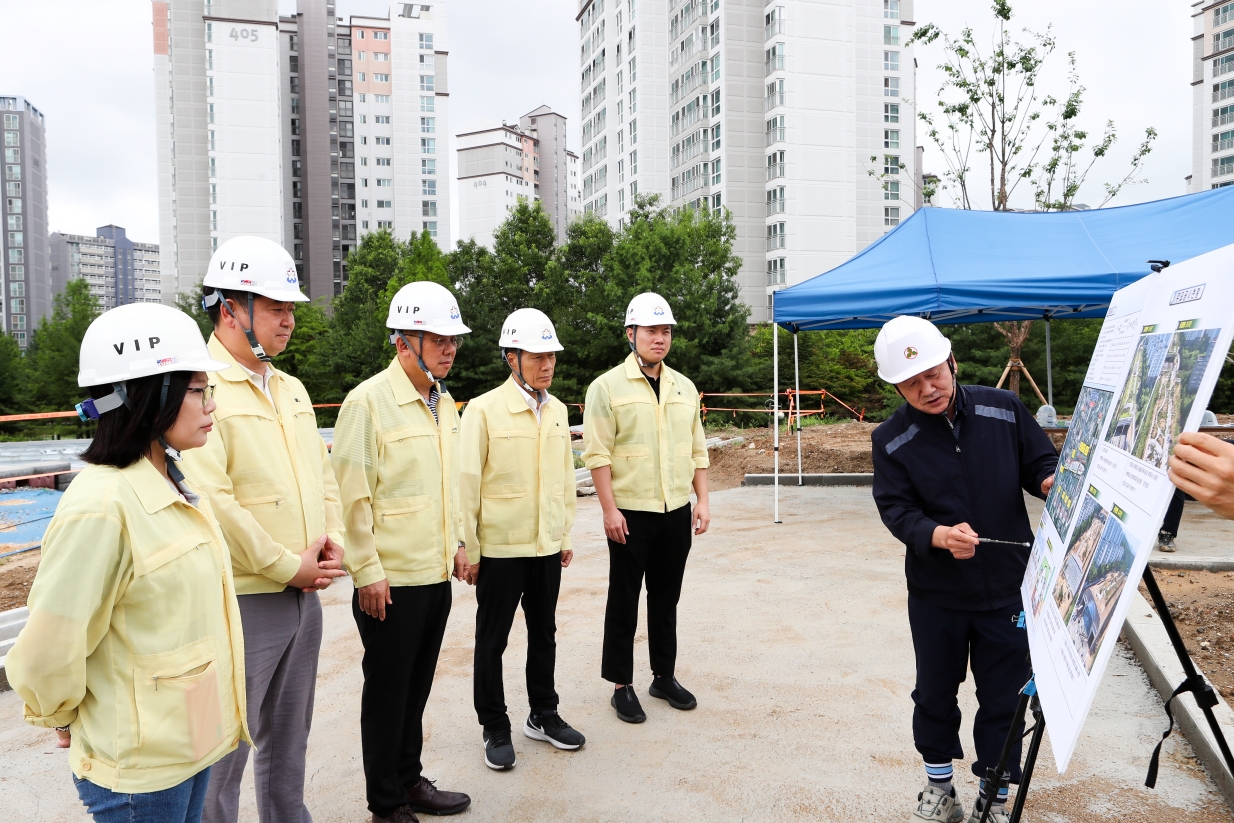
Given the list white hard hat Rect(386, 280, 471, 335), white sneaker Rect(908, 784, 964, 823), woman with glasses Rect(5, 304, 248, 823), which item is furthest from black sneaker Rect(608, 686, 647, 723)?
woman with glasses Rect(5, 304, 248, 823)

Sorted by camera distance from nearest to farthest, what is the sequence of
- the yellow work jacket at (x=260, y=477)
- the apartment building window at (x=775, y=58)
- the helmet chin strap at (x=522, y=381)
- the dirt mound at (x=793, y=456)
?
the yellow work jacket at (x=260, y=477)
the helmet chin strap at (x=522, y=381)
the dirt mound at (x=793, y=456)
the apartment building window at (x=775, y=58)

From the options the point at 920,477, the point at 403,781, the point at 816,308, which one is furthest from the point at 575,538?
the point at 920,477

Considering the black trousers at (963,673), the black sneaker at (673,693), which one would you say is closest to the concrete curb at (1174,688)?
the black trousers at (963,673)

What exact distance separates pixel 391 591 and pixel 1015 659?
7.43 ft

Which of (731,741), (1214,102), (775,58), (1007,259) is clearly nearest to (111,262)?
(775,58)

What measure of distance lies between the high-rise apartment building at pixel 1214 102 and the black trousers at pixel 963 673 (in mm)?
71230

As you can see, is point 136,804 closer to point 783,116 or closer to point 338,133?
point 783,116

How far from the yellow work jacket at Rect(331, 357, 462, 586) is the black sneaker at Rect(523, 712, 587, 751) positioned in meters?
1.09

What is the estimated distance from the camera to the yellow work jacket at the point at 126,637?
1729 millimetres

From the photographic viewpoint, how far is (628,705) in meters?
4.17

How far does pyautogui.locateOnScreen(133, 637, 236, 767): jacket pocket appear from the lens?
1845 mm

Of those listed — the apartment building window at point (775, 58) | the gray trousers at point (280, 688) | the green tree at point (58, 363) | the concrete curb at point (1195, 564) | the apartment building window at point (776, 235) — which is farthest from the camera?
the apartment building window at point (776, 235)

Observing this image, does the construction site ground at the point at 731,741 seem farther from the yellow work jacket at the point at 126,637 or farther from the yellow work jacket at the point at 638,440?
the yellow work jacket at the point at 126,637

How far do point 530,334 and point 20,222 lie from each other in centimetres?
11028
